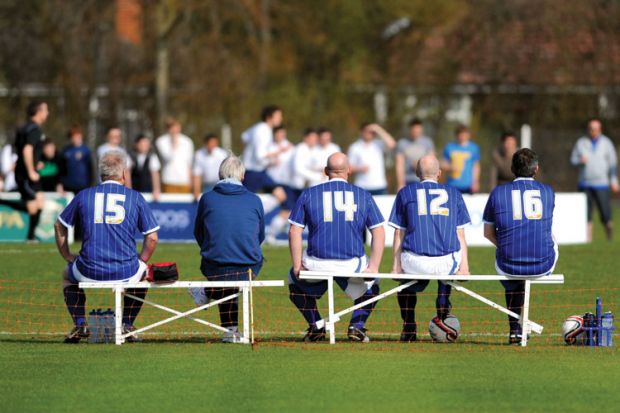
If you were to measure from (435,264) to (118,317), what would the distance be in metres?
2.62

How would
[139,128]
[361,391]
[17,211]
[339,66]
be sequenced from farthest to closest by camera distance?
[339,66], [139,128], [17,211], [361,391]

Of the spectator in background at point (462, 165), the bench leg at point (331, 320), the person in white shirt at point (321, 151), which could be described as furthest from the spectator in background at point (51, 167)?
the bench leg at point (331, 320)

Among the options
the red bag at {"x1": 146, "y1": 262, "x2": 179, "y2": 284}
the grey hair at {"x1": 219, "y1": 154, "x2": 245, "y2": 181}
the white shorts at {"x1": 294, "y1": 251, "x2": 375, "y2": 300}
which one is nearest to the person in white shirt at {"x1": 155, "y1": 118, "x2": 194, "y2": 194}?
the grey hair at {"x1": 219, "y1": 154, "x2": 245, "y2": 181}

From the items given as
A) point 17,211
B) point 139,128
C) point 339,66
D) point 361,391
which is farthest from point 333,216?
point 339,66

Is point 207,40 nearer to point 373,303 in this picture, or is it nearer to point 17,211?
point 17,211

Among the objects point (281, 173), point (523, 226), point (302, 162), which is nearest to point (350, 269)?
point (523, 226)

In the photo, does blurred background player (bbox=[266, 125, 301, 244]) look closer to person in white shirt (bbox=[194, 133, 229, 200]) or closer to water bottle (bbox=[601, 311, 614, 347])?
person in white shirt (bbox=[194, 133, 229, 200])

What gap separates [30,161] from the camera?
19609 mm

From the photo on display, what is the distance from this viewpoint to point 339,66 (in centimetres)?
4519

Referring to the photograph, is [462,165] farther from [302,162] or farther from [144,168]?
[144,168]

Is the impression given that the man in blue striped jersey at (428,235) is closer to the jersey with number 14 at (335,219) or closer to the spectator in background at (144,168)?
the jersey with number 14 at (335,219)

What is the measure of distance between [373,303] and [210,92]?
2541 cm

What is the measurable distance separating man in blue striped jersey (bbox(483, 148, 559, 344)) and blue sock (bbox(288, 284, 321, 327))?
61.8 inches

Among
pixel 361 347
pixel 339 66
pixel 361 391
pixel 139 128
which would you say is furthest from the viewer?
pixel 339 66
